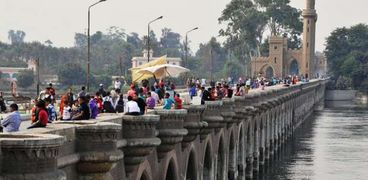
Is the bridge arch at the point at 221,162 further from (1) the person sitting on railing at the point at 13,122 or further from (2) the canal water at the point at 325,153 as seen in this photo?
(1) the person sitting on railing at the point at 13,122

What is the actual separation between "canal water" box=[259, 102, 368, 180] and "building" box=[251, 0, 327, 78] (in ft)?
178

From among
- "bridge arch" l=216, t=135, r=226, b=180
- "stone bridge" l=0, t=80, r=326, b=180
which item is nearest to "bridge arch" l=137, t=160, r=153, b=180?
"stone bridge" l=0, t=80, r=326, b=180

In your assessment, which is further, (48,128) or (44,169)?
(48,128)

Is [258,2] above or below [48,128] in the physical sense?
above

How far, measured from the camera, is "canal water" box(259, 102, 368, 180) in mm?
65312

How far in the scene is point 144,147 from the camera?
2353 centimetres

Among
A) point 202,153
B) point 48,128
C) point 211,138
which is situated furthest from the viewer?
point 211,138

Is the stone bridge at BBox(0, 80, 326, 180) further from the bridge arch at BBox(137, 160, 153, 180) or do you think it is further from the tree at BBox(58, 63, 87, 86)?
the tree at BBox(58, 63, 87, 86)

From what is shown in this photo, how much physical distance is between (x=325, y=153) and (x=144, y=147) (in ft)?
194

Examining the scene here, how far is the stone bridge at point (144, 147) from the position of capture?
15.6m

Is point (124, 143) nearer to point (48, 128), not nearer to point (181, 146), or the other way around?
point (48, 128)

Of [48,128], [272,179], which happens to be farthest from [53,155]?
[272,179]

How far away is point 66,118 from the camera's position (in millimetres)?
23859

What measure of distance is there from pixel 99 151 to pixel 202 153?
1916 centimetres
